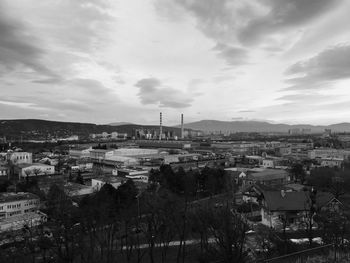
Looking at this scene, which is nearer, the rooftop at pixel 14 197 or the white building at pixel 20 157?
the rooftop at pixel 14 197

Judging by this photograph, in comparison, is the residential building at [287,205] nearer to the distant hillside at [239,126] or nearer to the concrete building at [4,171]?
the concrete building at [4,171]

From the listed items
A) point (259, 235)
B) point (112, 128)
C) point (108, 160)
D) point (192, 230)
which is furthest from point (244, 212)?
point (112, 128)

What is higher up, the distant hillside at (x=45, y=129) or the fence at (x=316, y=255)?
the distant hillside at (x=45, y=129)

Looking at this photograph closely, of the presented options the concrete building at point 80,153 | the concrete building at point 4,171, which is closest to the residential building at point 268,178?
the concrete building at point 4,171

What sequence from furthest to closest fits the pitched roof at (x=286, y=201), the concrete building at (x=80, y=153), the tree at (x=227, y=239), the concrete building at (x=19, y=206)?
the concrete building at (x=80, y=153) → the concrete building at (x=19, y=206) → the pitched roof at (x=286, y=201) → the tree at (x=227, y=239)

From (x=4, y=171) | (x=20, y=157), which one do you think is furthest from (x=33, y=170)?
(x=20, y=157)

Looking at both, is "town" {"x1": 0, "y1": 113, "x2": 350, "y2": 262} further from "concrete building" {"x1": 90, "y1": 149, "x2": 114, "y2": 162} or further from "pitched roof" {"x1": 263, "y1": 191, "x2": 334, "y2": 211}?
"concrete building" {"x1": 90, "y1": 149, "x2": 114, "y2": 162}

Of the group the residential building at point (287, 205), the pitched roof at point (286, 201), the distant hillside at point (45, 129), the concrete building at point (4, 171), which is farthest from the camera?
the distant hillside at point (45, 129)

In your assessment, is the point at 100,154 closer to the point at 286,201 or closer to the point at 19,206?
the point at 19,206

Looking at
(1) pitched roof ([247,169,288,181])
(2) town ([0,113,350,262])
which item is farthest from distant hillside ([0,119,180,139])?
(1) pitched roof ([247,169,288,181])
